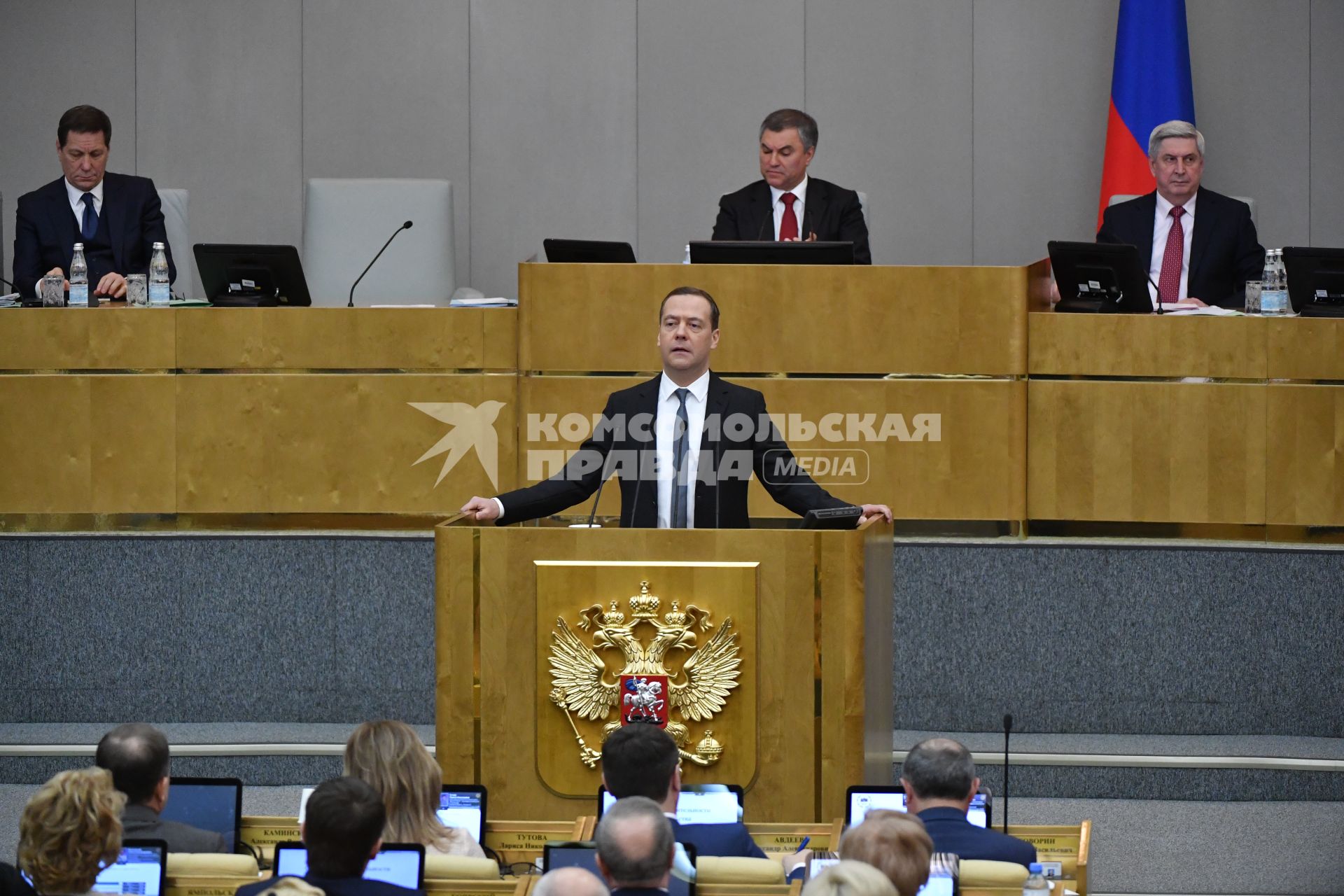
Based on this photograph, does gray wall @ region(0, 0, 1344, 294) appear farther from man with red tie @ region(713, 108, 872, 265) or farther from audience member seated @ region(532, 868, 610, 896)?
audience member seated @ region(532, 868, 610, 896)

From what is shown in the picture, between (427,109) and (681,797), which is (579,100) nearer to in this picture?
(427,109)

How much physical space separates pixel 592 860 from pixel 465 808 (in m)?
Answer: 0.68

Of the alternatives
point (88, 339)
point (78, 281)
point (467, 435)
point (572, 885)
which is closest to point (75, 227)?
point (78, 281)

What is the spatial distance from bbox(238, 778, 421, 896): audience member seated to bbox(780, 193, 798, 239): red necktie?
175 inches

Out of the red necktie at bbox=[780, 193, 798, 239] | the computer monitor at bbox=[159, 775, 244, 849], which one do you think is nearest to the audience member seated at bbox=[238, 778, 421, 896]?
the computer monitor at bbox=[159, 775, 244, 849]

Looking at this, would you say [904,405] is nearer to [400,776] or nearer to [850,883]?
[400,776]

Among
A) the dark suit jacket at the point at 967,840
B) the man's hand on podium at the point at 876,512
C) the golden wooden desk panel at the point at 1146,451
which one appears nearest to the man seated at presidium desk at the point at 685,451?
the man's hand on podium at the point at 876,512

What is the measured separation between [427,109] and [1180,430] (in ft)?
15.6

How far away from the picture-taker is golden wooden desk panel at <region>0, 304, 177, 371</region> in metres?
6.13

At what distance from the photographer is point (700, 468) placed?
14.1 feet

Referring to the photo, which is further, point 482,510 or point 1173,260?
point 1173,260

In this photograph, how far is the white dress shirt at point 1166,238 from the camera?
6.69 m

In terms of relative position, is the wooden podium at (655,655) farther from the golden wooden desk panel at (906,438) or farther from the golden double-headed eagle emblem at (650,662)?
the golden wooden desk panel at (906,438)

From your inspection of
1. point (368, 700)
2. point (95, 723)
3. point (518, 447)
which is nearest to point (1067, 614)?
point (518, 447)
